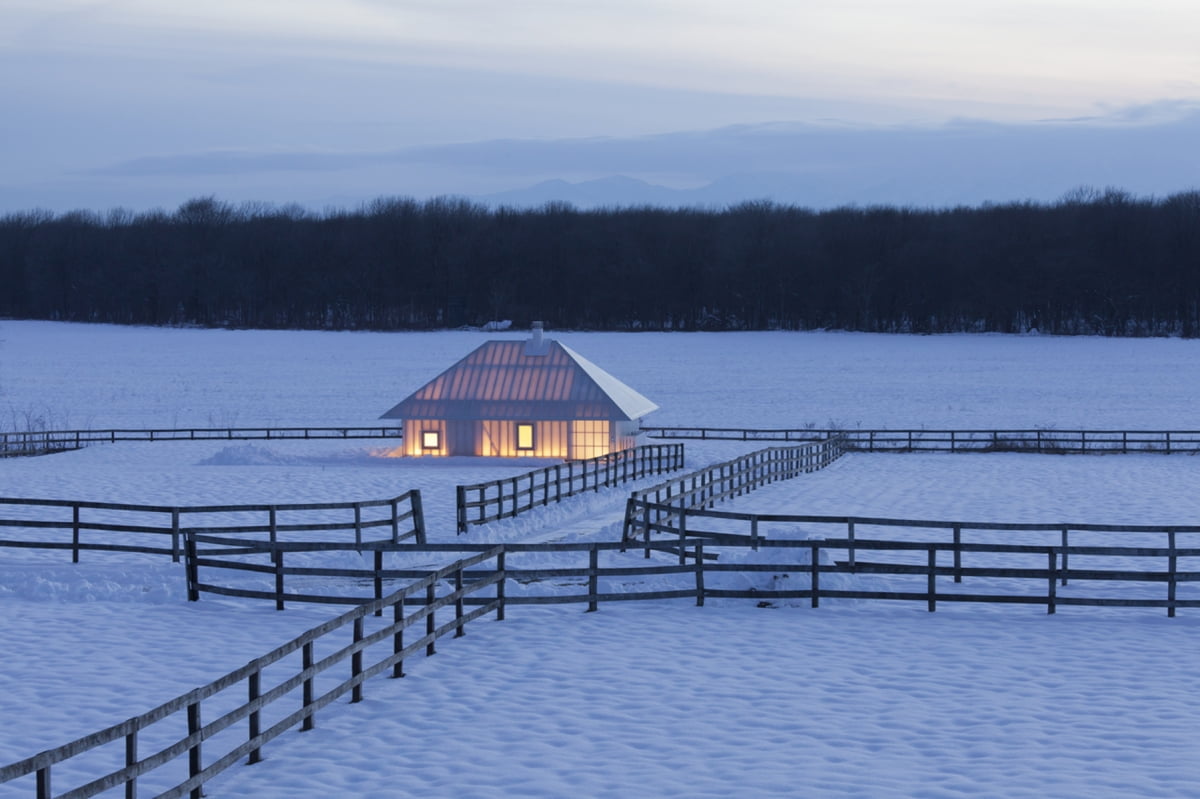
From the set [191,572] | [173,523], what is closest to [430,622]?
[191,572]

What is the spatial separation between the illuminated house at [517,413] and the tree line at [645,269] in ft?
291

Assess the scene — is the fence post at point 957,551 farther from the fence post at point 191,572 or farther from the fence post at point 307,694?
the fence post at point 191,572

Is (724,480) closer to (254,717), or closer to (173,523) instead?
(173,523)

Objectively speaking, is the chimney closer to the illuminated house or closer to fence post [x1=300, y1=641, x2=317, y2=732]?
the illuminated house

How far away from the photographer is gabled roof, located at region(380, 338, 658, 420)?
43.5 m

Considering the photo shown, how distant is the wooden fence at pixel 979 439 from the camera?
47031mm

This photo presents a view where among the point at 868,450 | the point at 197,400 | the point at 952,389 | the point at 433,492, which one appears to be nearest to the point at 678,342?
the point at 952,389

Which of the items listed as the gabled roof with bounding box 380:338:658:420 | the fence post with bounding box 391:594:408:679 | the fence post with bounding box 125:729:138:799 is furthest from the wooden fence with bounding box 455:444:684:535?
the fence post with bounding box 125:729:138:799

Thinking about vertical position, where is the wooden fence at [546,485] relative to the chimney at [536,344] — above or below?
below

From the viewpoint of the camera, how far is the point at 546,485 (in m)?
29.6

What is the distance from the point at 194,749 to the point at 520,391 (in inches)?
1363

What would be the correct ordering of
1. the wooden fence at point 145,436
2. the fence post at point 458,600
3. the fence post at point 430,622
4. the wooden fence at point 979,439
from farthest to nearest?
the wooden fence at point 145,436 → the wooden fence at point 979,439 → the fence post at point 458,600 → the fence post at point 430,622

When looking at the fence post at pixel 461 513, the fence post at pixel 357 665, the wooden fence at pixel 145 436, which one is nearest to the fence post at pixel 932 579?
the fence post at pixel 357 665

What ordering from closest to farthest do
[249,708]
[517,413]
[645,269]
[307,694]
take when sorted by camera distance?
[249,708], [307,694], [517,413], [645,269]
